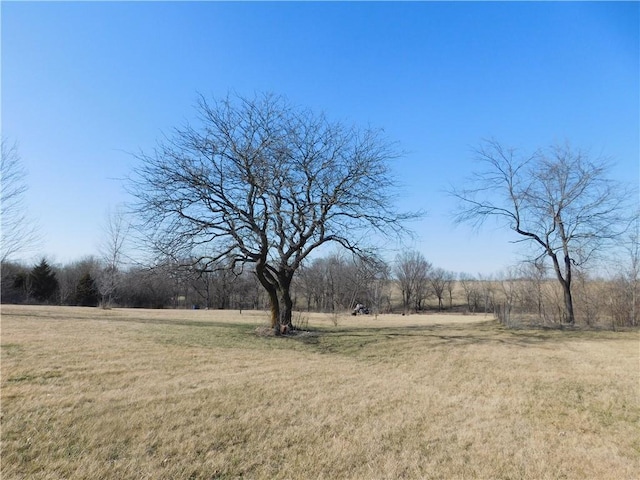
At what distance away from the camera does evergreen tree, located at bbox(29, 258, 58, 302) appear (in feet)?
144

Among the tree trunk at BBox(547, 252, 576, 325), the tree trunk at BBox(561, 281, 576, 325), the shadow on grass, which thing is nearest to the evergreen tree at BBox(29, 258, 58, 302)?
the shadow on grass

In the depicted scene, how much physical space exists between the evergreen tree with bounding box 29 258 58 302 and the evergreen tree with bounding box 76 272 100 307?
170 inches

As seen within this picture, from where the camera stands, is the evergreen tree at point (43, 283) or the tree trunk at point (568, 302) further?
the evergreen tree at point (43, 283)

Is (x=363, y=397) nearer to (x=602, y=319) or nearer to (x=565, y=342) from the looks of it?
(x=565, y=342)

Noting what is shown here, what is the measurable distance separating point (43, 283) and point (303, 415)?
50.9 metres

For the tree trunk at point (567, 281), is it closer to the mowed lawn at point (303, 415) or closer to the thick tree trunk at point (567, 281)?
the thick tree trunk at point (567, 281)

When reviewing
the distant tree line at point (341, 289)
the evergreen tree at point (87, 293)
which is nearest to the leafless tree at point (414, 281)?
the distant tree line at point (341, 289)

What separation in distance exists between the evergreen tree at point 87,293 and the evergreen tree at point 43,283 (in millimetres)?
4308

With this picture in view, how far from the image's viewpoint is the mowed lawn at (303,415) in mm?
3902

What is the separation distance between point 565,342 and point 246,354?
11.1m

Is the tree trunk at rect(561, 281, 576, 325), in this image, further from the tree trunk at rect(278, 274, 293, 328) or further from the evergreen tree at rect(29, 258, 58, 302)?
the evergreen tree at rect(29, 258, 58, 302)

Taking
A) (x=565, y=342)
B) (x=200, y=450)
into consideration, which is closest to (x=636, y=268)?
(x=565, y=342)

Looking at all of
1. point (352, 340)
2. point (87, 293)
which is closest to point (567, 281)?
point (352, 340)

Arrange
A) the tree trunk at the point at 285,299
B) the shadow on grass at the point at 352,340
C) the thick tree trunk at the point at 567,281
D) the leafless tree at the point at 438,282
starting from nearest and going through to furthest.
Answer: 1. the shadow on grass at the point at 352,340
2. the tree trunk at the point at 285,299
3. the thick tree trunk at the point at 567,281
4. the leafless tree at the point at 438,282
